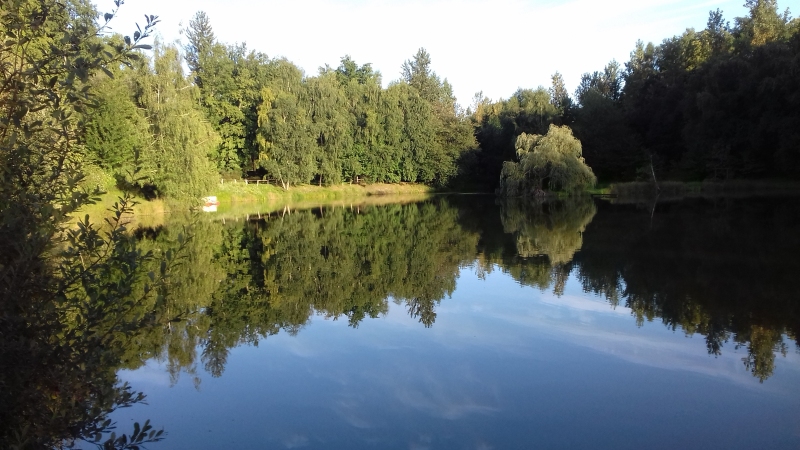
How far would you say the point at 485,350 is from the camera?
8.52 metres

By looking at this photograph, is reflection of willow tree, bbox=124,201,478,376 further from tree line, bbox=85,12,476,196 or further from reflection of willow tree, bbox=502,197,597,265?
tree line, bbox=85,12,476,196

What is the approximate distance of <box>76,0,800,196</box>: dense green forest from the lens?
108 ft

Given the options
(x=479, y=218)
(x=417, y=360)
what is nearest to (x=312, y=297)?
(x=417, y=360)

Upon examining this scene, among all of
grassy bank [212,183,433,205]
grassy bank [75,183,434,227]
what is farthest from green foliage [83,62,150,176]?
grassy bank [212,183,433,205]

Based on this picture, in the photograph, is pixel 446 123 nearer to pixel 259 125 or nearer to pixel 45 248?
pixel 259 125

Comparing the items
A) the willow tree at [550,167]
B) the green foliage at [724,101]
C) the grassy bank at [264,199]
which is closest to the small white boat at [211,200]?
the grassy bank at [264,199]

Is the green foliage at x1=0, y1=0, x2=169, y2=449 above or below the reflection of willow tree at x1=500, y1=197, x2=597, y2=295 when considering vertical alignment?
above

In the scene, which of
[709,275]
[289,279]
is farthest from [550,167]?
[289,279]

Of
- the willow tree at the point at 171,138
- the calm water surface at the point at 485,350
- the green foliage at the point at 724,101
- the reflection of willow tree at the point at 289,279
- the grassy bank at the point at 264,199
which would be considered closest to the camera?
the calm water surface at the point at 485,350

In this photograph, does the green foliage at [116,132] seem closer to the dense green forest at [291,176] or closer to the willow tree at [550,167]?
the dense green forest at [291,176]

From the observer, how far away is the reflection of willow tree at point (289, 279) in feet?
31.8

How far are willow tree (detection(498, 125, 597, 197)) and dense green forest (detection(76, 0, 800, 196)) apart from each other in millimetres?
139

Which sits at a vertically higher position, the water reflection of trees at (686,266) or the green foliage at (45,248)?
the green foliage at (45,248)

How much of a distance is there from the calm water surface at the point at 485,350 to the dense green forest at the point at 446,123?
62.7 ft
